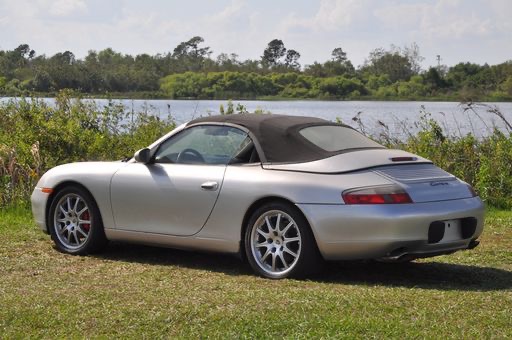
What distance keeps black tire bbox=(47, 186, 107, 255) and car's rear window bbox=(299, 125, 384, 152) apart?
228cm

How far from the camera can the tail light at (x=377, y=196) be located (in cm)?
773

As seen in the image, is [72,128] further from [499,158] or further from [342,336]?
[342,336]

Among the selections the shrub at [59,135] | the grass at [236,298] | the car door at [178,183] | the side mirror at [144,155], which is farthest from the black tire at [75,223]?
the shrub at [59,135]

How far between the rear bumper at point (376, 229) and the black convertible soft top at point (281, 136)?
Result: 1.98ft

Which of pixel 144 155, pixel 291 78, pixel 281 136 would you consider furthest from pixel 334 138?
pixel 291 78

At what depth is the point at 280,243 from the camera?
809 cm

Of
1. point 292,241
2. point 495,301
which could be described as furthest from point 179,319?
point 495,301

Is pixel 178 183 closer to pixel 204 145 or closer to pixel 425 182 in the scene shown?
pixel 204 145

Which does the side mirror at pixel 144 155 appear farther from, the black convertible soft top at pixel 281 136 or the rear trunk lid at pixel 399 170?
the rear trunk lid at pixel 399 170

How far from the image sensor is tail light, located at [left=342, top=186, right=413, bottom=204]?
7730 mm

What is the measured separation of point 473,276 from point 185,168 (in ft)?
8.90

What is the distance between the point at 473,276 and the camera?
8.38 meters

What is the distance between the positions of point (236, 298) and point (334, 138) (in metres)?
2.14

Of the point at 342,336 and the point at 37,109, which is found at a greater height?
the point at 37,109
